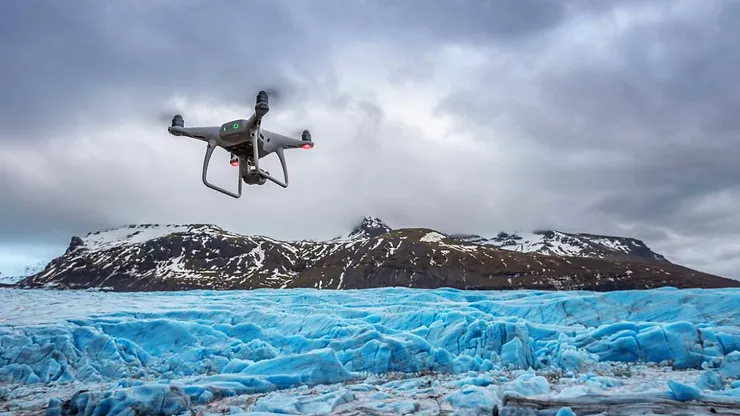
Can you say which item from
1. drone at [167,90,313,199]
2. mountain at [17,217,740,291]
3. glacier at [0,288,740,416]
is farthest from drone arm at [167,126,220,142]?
mountain at [17,217,740,291]

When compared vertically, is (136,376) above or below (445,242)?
below

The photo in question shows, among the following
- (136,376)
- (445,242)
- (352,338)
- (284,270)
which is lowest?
(136,376)

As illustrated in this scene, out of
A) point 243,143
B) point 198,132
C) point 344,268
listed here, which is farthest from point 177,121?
point 344,268

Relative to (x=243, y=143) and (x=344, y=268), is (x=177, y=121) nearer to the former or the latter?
(x=243, y=143)

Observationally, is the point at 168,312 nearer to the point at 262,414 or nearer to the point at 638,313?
the point at 262,414

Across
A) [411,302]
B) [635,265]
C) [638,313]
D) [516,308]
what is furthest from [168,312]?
[635,265]

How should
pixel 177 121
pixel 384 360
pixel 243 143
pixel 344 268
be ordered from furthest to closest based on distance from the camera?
pixel 344 268 < pixel 384 360 < pixel 177 121 < pixel 243 143

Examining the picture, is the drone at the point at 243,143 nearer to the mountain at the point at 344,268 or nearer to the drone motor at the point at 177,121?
the drone motor at the point at 177,121
